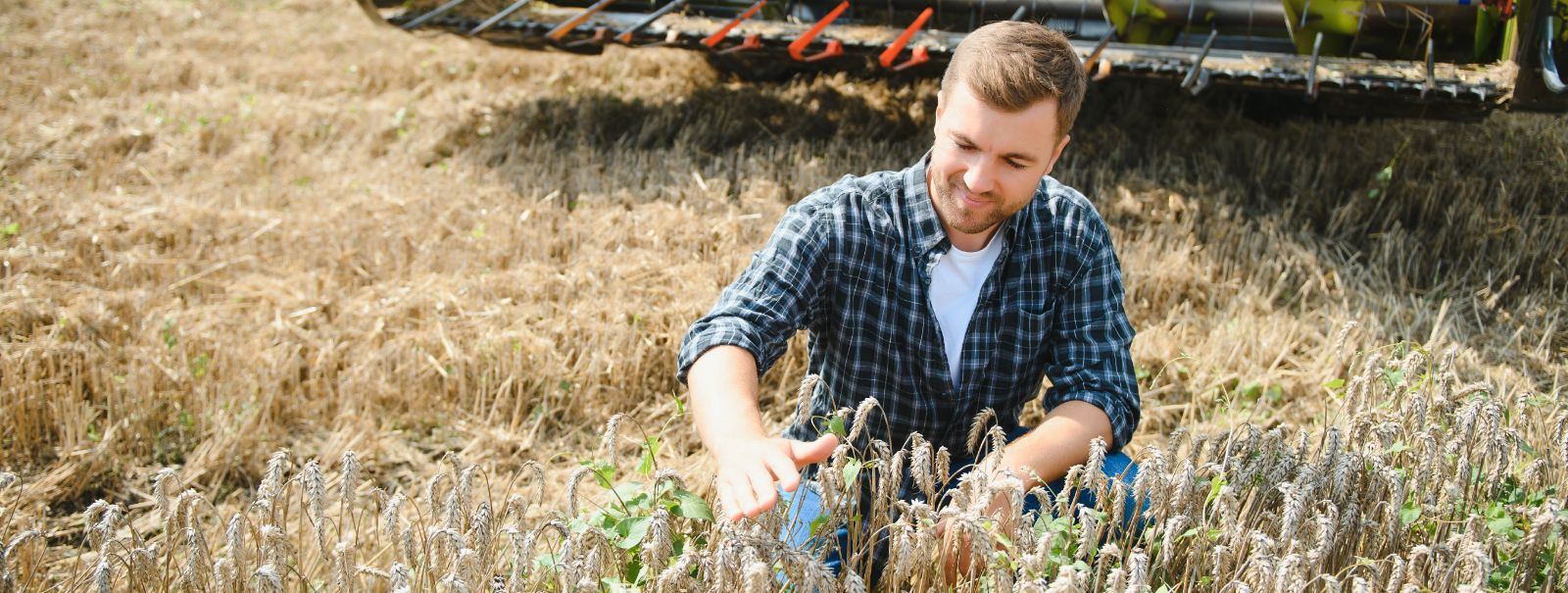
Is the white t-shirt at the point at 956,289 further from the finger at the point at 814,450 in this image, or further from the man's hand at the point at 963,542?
the finger at the point at 814,450

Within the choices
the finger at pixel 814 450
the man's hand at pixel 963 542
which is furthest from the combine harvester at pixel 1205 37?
the finger at pixel 814 450

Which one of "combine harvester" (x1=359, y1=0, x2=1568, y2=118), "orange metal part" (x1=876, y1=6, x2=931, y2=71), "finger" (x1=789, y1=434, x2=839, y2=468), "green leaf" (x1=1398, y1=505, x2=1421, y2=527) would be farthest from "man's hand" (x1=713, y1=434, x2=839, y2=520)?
"orange metal part" (x1=876, y1=6, x2=931, y2=71)

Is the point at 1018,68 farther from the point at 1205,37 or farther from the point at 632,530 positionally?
the point at 1205,37

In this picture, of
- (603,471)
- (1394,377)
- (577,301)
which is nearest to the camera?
(603,471)

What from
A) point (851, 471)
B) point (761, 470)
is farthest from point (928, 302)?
point (761, 470)

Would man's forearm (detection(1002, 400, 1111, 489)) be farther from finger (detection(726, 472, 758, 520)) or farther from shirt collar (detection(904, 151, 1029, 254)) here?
finger (detection(726, 472, 758, 520))

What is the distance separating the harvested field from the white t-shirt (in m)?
0.43

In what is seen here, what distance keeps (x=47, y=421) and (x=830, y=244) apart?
213 cm

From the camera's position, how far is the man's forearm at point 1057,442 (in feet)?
6.88

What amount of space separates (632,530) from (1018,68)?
0.97 metres

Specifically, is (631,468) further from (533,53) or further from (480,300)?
(533,53)

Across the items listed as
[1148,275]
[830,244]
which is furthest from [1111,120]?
[830,244]

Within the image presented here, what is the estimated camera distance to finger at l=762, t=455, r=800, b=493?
1.65 meters

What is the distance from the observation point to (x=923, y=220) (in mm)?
2322
